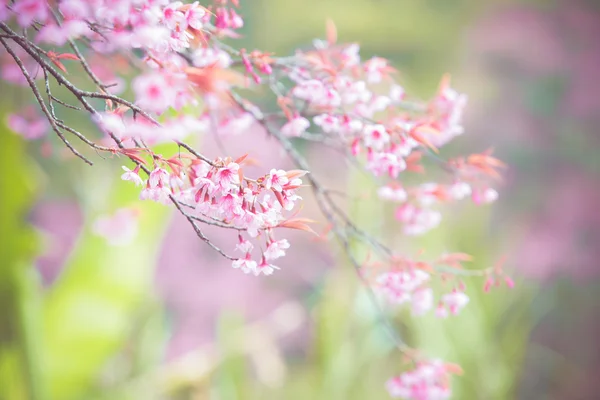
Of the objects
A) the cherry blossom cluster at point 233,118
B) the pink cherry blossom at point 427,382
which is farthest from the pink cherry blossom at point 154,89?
the pink cherry blossom at point 427,382

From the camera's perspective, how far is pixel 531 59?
159 cm

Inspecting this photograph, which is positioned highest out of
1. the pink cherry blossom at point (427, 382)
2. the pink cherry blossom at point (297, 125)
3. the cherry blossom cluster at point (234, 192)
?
the pink cherry blossom at point (297, 125)

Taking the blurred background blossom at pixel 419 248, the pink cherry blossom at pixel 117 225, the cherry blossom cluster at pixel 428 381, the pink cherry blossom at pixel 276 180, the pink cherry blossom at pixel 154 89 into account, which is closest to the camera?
the pink cherry blossom at pixel 154 89

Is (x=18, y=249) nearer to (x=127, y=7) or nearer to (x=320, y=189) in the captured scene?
(x=320, y=189)

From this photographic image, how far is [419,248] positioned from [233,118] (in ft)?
2.53

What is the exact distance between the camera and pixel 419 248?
136cm

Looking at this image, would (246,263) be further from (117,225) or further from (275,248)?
A: (117,225)

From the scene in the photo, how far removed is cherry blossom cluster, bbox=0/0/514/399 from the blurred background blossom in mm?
518

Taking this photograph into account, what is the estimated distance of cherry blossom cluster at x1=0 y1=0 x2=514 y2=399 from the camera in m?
0.43

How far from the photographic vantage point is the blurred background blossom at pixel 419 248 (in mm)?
1319

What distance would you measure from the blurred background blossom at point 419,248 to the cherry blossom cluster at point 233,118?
52 cm

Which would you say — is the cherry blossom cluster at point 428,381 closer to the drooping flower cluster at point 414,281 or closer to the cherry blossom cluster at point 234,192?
the drooping flower cluster at point 414,281

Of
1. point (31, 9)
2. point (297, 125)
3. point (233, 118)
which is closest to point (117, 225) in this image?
point (233, 118)

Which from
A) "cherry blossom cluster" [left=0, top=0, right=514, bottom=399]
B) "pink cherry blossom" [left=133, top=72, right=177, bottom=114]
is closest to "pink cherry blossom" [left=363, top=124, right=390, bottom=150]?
"cherry blossom cluster" [left=0, top=0, right=514, bottom=399]
